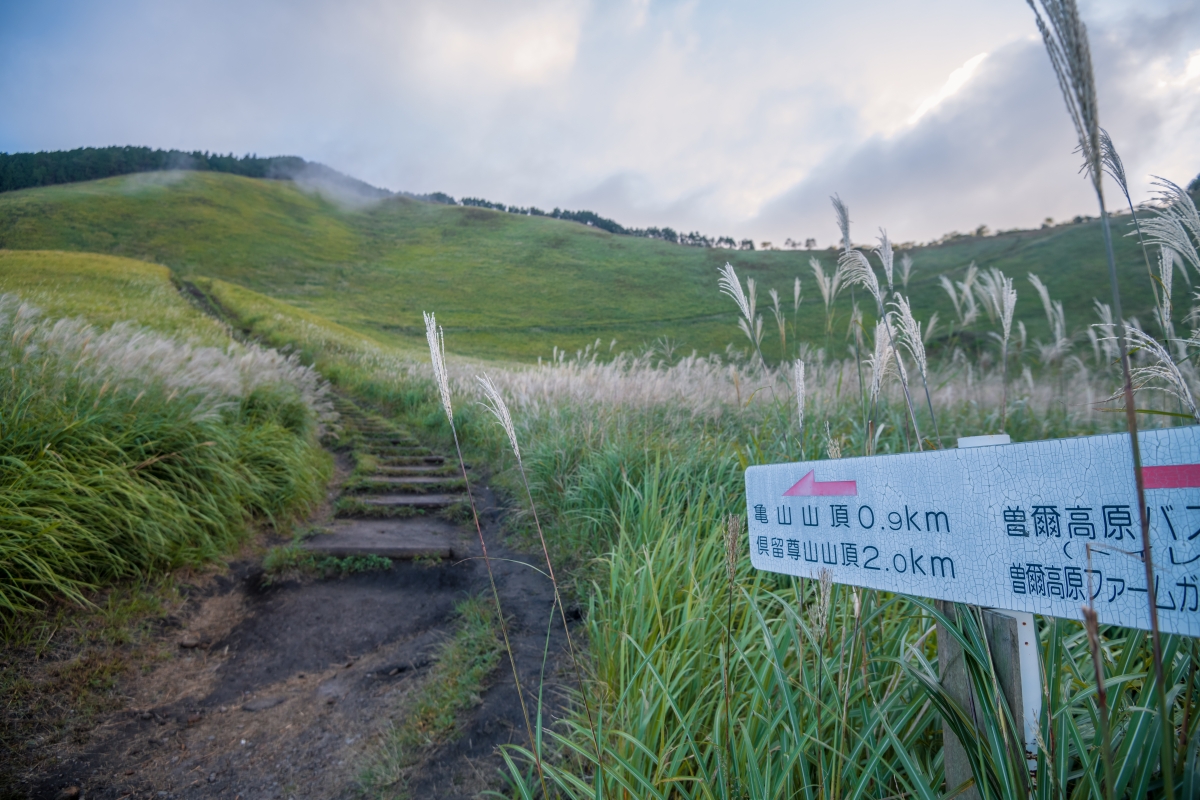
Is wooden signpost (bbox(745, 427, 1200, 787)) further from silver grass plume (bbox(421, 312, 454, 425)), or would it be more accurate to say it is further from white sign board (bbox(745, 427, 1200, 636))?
silver grass plume (bbox(421, 312, 454, 425))

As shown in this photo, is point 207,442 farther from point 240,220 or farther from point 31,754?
point 240,220

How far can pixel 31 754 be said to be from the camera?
2.54 meters

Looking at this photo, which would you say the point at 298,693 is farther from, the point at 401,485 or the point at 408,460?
the point at 408,460

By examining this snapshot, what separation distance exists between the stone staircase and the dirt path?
18 cm

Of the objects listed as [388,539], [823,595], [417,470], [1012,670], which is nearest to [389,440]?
[417,470]

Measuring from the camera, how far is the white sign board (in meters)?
0.85

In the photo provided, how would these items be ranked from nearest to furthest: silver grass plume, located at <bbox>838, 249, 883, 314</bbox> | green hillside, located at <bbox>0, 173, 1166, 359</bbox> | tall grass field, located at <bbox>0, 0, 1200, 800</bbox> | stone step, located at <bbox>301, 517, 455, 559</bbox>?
tall grass field, located at <bbox>0, 0, 1200, 800</bbox>, silver grass plume, located at <bbox>838, 249, 883, 314</bbox>, stone step, located at <bbox>301, 517, 455, 559</bbox>, green hillside, located at <bbox>0, 173, 1166, 359</bbox>

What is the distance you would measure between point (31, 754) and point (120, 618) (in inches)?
38.6

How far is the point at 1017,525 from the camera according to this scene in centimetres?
104

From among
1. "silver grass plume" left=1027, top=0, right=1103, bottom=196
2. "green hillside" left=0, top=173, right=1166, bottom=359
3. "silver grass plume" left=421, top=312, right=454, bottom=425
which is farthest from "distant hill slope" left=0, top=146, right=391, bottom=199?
"silver grass plume" left=1027, top=0, right=1103, bottom=196

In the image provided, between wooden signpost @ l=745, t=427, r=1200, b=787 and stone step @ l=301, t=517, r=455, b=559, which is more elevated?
wooden signpost @ l=745, t=427, r=1200, b=787

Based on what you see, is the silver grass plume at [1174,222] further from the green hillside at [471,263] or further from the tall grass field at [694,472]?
the green hillside at [471,263]

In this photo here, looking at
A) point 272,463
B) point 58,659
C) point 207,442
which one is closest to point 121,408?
point 207,442

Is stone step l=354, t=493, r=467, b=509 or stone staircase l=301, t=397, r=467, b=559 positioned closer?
stone staircase l=301, t=397, r=467, b=559
